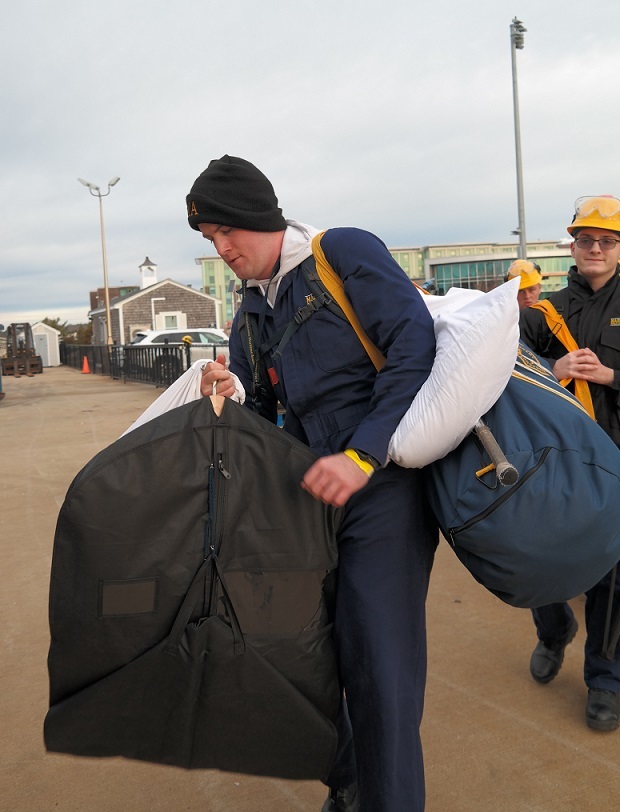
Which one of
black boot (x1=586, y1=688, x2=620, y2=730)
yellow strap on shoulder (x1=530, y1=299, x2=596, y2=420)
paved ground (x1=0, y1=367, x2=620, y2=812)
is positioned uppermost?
yellow strap on shoulder (x1=530, y1=299, x2=596, y2=420)

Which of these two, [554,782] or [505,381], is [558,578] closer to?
[505,381]

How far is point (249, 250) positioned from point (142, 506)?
2.72ft

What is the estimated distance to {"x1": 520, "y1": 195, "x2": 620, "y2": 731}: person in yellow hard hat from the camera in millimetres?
3215

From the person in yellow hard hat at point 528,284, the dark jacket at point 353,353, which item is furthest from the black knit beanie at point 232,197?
the person in yellow hard hat at point 528,284

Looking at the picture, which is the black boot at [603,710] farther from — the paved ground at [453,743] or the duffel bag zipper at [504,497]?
the duffel bag zipper at [504,497]

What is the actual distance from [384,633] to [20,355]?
132 ft

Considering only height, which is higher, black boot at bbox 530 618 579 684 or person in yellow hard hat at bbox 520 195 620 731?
person in yellow hard hat at bbox 520 195 620 731

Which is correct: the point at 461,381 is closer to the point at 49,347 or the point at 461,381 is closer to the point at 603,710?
the point at 603,710

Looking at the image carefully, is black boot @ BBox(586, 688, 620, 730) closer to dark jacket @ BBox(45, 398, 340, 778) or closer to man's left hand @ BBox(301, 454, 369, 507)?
dark jacket @ BBox(45, 398, 340, 778)

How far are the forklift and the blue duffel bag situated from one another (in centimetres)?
3783

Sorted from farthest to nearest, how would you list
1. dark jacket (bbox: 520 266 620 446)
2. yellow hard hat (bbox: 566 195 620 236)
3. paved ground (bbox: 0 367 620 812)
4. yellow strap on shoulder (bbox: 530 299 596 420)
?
yellow strap on shoulder (bbox: 530 299 596 420) < dark jacket (bbox: 520 266 620 446) < yellow hard hat (bbox: 566 195 620 236) < paved ground (bbox: 0 367 620 812)

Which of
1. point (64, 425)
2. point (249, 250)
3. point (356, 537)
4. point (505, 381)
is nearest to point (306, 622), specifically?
point (356, 537)

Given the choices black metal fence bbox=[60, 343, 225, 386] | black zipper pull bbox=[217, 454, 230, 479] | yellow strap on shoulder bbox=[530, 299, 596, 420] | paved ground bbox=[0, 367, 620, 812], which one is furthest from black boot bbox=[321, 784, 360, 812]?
black metal fence bbox=[60, 343, 225, 386]

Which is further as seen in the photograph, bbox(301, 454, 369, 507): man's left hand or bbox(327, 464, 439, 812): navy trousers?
bbox(327, 464, 439, 812): navy trousers
